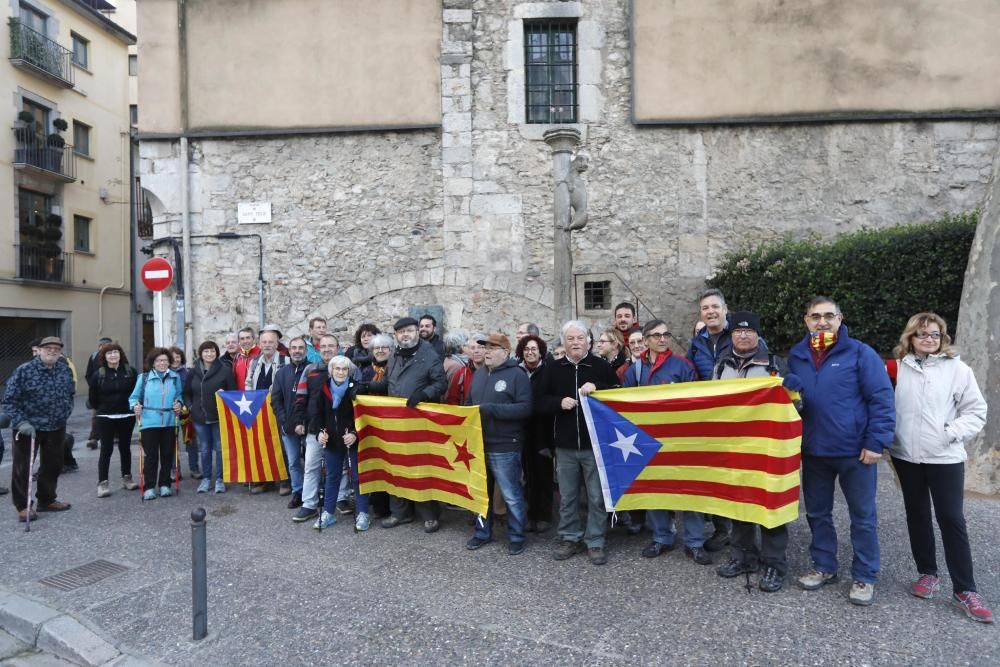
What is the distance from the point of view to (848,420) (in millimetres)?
3699

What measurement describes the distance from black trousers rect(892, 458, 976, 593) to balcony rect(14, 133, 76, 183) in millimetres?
22874

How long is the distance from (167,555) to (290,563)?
1089mm

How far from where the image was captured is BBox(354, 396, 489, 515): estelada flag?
4.96 metres

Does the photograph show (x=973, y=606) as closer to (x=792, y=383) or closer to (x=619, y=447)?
(x=792, y=383)

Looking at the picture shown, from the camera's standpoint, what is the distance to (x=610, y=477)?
14.8 feet

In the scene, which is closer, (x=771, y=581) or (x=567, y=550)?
(x=771, y=581)

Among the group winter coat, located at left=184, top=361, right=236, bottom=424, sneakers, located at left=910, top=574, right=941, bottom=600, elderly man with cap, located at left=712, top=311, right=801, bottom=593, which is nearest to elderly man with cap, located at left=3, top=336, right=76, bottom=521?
winter coat, located at left=184, top=361, right=236, bottom=424

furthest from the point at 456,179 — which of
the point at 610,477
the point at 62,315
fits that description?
the point at 62,315

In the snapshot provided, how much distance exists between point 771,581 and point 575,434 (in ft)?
5.26

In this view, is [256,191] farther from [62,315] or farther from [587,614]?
[62,315]

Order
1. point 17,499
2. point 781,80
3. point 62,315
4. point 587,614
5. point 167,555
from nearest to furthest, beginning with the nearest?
1. point 587,614
2. point 167,555
3. point 17,499
4. point 781,80
5. point 62,315

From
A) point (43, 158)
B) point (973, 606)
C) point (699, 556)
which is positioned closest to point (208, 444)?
point (699, 556)

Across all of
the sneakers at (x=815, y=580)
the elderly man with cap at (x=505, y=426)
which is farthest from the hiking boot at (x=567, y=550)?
the sneakers at (x=815, y=580)

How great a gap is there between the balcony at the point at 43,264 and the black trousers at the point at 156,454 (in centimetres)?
1578
